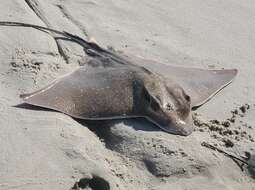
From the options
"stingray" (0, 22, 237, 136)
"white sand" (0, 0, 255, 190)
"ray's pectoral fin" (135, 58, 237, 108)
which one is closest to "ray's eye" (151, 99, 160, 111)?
"stingray" (0, 22, 237, 136)

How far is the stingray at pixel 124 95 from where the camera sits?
14.3ft

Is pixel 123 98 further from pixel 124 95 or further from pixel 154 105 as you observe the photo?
pixel 154 105

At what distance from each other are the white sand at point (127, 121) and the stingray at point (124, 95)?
8 centimetres

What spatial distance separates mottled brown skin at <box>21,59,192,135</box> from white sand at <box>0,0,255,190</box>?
9cm

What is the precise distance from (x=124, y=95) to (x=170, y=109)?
0.40m

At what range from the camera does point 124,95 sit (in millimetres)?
4492

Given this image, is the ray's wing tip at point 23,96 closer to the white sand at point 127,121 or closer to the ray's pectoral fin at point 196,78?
the white sand at point 127,121

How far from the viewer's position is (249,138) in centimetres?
462

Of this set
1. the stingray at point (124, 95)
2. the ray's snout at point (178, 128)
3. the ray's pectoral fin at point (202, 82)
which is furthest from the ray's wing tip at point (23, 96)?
the ray's pectoral fin at point (202, 82)

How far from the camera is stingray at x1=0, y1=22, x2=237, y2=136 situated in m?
4.37

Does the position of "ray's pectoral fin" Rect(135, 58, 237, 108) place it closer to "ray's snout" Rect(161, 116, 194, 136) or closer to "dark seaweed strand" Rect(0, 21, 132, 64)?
"dark seaweed strand" Rect(0, 21, 132, 64)

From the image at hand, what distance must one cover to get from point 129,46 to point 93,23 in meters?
0.59

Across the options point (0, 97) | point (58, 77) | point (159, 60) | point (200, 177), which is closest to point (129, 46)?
point (159, 60)

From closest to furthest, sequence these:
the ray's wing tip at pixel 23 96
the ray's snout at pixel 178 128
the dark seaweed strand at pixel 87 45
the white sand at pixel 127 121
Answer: the white sand at pixel 127 121 → the ray's snout at pixel 178 128 → the ray's wing tip at pixel 23 96 → the dark seaweed strand at pixel 87 45
